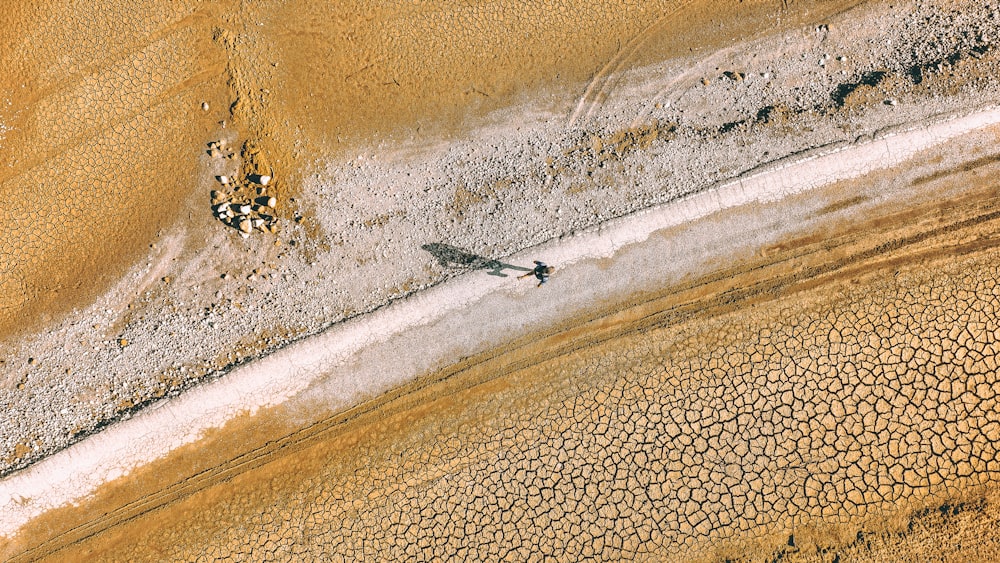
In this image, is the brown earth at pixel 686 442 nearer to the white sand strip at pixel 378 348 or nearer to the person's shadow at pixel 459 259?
the white sand strip at pixel 378 348

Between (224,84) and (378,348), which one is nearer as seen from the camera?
(378,348)

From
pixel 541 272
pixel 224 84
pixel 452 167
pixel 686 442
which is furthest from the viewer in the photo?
pixel 224 84

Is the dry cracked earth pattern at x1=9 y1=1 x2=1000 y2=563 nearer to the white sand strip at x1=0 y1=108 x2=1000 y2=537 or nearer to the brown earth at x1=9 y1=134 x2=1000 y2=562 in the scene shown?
the brown earth at x1=9 y1=134 x2=1000 y2=562

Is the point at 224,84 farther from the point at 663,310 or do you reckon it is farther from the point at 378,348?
the point at 663,310

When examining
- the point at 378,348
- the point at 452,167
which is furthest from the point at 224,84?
the point at 378,348

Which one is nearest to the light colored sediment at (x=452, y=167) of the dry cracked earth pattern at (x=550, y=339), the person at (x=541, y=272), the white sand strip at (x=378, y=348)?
the dry cracked earth pattern at (x=550, y=339)

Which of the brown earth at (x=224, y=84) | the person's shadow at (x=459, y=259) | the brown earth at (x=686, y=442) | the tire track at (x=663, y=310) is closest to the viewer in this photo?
the brown earth at (x=686, y=442)
